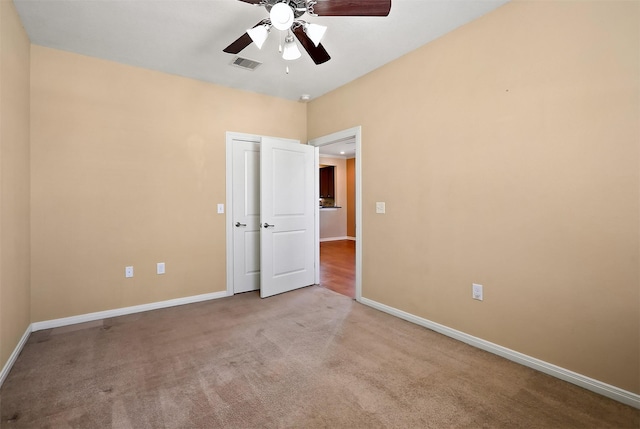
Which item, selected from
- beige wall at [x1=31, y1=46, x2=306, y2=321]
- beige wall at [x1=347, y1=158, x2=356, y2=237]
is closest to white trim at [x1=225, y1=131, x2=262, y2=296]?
beige wall at [x1=31, y1=46, x2=306, y2=321]

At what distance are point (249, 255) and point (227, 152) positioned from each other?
137 cm

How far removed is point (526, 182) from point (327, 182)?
736cm

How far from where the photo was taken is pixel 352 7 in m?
1.80

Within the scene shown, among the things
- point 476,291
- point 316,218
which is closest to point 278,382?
point 476,291

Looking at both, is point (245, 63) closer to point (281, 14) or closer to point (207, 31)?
point (207, 31)

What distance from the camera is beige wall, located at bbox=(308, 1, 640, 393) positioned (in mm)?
1801

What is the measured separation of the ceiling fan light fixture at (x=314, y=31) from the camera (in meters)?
1.94

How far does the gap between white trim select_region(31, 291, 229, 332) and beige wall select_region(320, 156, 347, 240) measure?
5335mm

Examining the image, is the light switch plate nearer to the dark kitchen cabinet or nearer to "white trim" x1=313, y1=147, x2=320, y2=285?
"white trim" x1=313, y1=147, x2=320, y2=285

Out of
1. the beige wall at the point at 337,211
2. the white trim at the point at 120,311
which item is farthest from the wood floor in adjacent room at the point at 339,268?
the white trim at the point at 120,311

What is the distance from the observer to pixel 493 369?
7.03ft

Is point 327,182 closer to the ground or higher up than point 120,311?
higher up

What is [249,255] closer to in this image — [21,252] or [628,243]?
[21,252]

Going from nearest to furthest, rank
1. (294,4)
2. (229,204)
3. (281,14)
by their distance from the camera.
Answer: (281,14) < (294,4) < (229,204)
